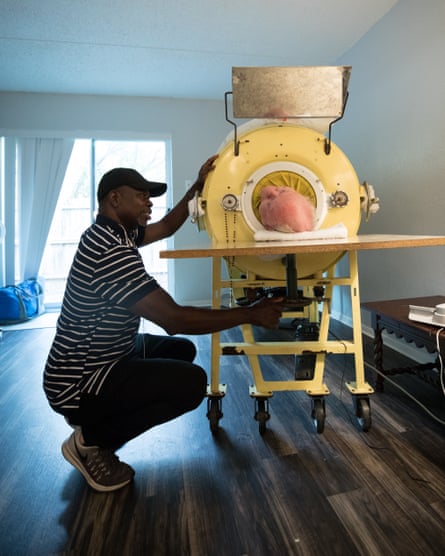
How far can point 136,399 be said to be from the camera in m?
0.97

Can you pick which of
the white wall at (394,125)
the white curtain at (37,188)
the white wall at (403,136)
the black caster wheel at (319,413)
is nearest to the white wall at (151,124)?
the white wall at (394,125)

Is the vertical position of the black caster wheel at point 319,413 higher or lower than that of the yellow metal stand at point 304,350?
lower

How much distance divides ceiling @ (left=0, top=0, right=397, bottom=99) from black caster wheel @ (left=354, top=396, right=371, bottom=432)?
221cm

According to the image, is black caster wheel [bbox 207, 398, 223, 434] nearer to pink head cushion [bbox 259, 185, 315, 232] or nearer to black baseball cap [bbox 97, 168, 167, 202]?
pink head cushion [bbox 259, 185, 315, 232]

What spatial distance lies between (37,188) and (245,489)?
3351mm

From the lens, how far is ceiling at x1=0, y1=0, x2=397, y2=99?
194 cm

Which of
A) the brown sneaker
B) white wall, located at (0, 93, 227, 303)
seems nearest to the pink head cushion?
the brown sneaker

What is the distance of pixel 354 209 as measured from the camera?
113cm

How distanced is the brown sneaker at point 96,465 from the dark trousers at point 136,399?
0.11 ft

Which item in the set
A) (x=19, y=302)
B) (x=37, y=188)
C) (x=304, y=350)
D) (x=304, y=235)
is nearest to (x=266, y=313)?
(x=304, y=235)

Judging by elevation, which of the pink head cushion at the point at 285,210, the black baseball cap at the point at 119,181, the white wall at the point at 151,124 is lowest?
the pink head cushion at the point at 285,210

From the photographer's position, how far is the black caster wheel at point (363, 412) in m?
1.26

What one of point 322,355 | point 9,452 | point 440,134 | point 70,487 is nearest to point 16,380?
point 9,452

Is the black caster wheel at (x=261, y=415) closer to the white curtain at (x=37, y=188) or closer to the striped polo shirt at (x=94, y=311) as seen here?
the striped polo shirt at (x=94, y=311)
